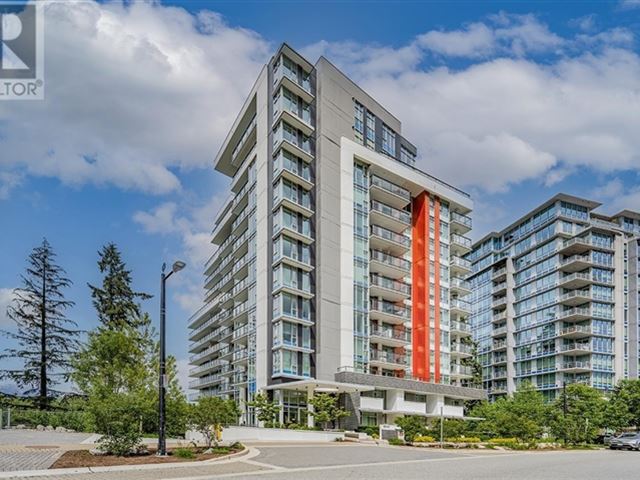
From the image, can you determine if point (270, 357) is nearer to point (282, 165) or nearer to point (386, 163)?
point (282, 165)

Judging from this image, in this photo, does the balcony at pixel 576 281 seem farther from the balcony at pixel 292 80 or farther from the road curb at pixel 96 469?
the road curb at pixel 96 469

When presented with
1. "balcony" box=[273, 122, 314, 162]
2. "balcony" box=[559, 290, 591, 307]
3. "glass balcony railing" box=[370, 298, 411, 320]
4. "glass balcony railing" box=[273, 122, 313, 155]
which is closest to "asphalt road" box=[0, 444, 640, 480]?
"balcony" box=[273, 122, 314, 162]

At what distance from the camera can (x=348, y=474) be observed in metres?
17.6

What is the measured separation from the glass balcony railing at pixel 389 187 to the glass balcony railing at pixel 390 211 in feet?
4.73

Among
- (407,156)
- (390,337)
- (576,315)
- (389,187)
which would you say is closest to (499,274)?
(576,315)

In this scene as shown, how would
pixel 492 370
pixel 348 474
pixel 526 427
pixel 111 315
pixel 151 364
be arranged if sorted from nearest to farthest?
pixel 348 474
pixel 151 364
pixel 526 427
pixel 111 315
pixel 492 370

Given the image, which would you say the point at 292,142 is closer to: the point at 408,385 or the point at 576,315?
the point at 408,385

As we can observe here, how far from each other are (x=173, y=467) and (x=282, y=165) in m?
35.7

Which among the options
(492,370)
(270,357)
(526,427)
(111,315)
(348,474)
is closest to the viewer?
(348,474)

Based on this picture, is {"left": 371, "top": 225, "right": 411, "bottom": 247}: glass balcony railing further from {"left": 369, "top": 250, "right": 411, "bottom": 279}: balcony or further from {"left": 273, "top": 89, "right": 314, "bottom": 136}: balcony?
{"left": 273, "top": 89, "right": 314, "bottom": 136}: balcony

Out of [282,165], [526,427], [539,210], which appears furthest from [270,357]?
[539,210]

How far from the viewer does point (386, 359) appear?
57.3 meters

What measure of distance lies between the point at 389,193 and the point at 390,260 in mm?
6169

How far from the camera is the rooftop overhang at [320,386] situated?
4716 cm
